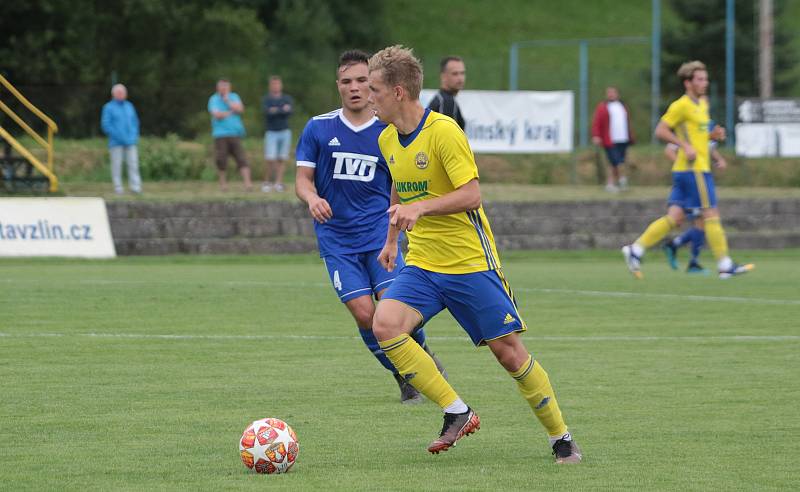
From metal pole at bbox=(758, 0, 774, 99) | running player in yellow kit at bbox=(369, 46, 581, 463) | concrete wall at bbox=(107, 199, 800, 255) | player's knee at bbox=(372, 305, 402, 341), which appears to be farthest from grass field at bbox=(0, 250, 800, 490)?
metal pole at bbox=(758, 0, 774, 99)

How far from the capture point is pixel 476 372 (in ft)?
32.4

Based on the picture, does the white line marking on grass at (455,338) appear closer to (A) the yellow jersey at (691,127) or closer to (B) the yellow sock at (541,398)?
(B) the yellow sock at (541,398)

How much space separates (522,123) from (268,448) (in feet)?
72.9

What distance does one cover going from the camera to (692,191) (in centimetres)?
1666

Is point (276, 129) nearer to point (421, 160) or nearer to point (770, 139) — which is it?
point (770, 139)

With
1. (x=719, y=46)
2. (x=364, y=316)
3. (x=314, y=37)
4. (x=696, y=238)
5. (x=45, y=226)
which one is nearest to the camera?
(x=364, y=316)

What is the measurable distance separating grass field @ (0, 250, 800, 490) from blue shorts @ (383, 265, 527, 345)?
674mm

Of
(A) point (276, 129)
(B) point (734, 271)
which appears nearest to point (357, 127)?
(B) point (734, 271)

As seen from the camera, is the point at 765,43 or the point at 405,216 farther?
the point at 765,43

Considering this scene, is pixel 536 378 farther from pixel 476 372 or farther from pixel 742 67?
pixel 742 67

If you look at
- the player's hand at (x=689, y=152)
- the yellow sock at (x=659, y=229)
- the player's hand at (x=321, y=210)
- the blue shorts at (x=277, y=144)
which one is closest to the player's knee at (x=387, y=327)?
the player's hand at (x=321, y=210)

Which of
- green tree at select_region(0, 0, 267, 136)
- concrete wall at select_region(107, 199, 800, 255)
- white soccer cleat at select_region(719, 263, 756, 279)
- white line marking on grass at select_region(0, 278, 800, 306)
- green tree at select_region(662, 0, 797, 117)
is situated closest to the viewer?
white line marking on grass at select_region(0, 278, 800, 306)

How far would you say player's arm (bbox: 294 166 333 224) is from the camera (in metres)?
7.92

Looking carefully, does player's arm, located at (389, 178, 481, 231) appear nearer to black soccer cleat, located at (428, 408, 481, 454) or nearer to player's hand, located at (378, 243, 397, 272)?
player's hand, located at (378, 243, 397, 272)
